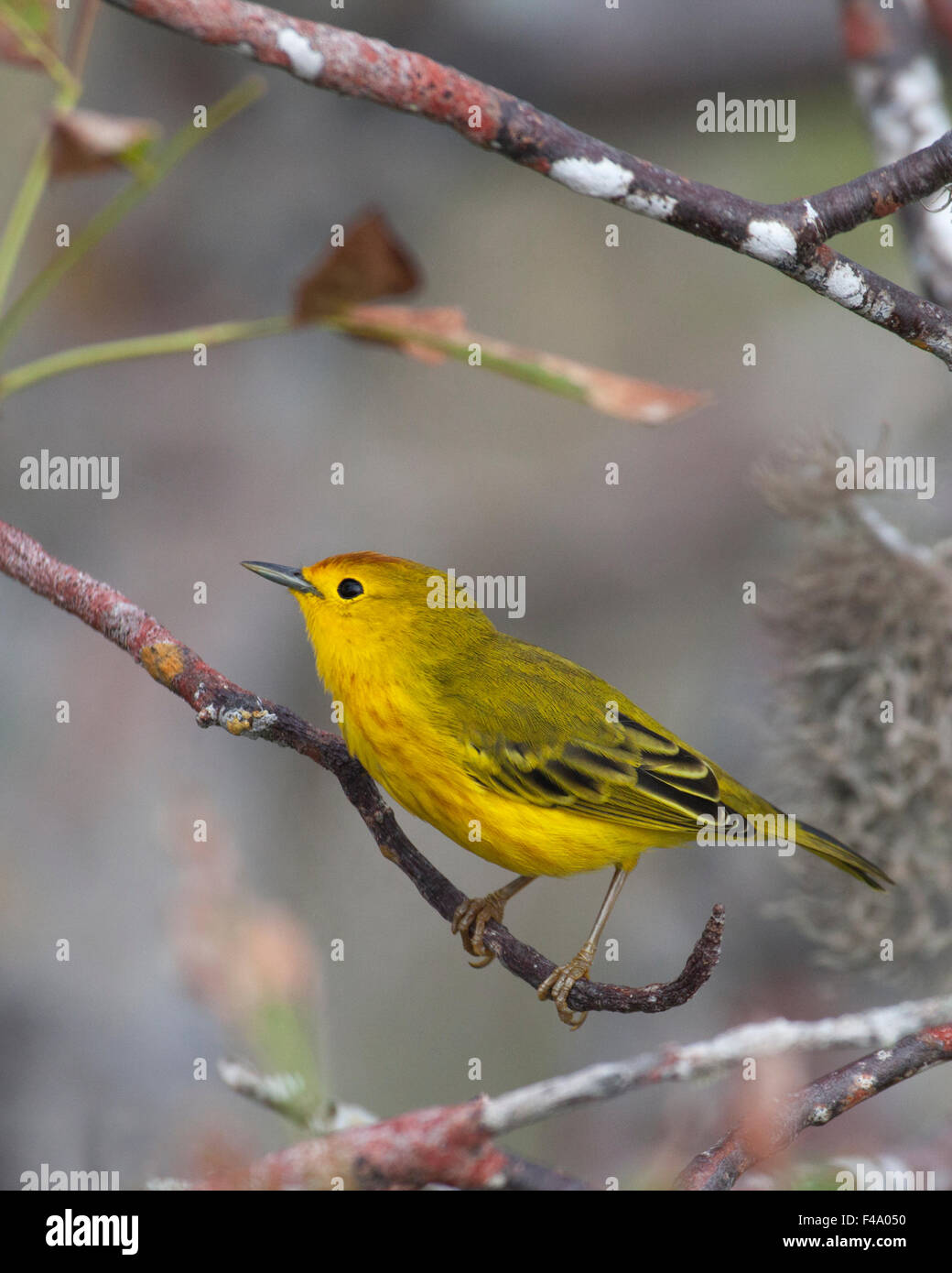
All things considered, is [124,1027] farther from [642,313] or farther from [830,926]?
[642,313]

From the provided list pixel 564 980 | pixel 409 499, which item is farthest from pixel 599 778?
pixel 409 499

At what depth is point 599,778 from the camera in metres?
1.12

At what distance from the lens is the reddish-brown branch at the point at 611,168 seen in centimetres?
97

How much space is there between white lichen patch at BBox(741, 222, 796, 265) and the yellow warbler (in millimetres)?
417

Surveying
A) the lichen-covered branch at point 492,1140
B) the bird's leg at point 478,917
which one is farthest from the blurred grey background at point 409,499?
the lichen-covered branch at point 492,1140

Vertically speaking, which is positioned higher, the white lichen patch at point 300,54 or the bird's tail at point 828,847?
the white lichen patch at point 300,54

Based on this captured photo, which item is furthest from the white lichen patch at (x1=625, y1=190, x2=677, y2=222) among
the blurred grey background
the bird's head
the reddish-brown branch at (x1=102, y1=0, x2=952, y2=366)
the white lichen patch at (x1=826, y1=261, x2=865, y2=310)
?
the blurred grey background

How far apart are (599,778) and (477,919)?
0.17 metres

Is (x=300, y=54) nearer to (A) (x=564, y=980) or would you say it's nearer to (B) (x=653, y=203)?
(B) (x=653, y=203)

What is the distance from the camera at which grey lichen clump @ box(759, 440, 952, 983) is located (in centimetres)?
157

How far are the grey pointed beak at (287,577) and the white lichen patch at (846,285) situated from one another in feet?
1.77

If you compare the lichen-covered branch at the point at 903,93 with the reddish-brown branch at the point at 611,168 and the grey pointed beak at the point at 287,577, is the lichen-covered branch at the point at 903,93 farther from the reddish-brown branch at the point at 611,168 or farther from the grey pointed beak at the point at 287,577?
the grey pointed beak at the point at 287,577

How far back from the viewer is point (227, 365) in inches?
Answer: 107

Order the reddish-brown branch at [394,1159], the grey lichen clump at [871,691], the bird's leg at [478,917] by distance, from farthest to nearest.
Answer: the grey lichen clump at [871,691], the bird's leg at [478,917], the reddish-brown branch at [394,1159]
